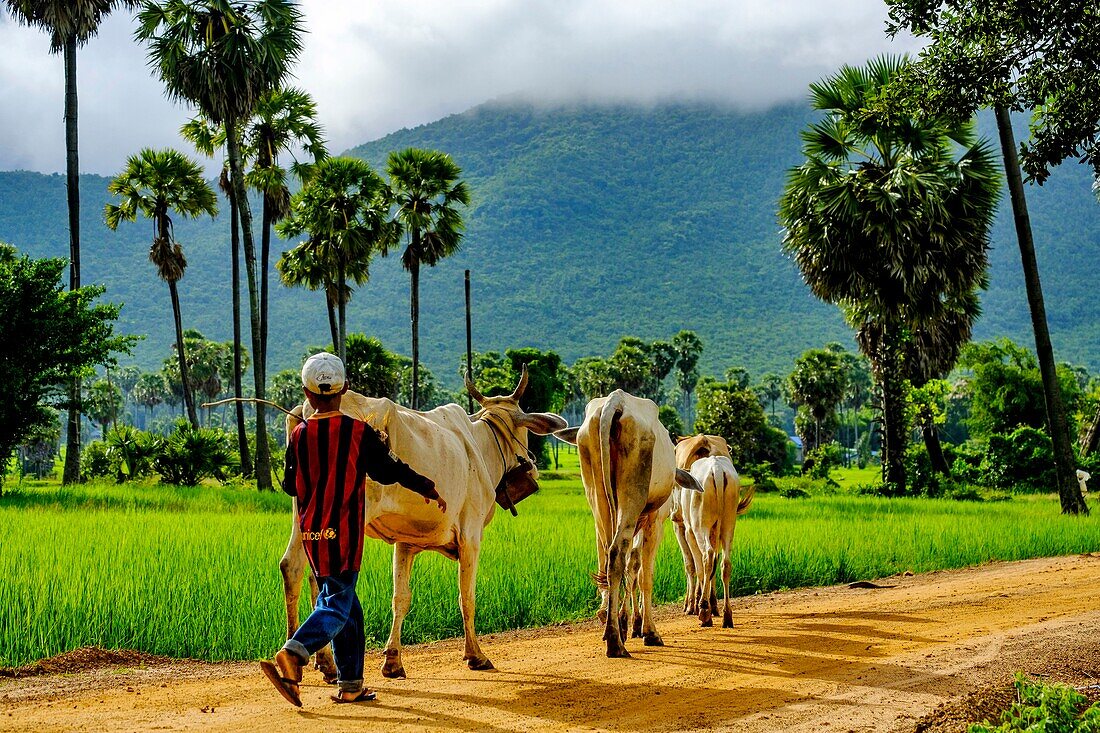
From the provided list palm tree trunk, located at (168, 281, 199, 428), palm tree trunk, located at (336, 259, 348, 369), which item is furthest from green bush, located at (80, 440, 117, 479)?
palm tree trunk, located at (336, 259, 348, 369)

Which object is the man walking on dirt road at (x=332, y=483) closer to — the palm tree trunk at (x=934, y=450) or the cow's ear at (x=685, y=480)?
the cow's ear at (x=685, y=480)

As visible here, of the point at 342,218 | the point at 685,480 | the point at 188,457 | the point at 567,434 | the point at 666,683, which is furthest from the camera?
the point at 342,218

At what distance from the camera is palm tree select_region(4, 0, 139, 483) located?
3027 centimetres

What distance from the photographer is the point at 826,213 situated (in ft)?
100

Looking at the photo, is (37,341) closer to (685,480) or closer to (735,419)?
(685,480)

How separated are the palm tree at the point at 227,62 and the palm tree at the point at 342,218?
274 inches

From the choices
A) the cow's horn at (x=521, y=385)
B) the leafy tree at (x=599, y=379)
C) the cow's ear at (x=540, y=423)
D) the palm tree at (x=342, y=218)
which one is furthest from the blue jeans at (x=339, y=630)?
the leafy tree at (x=599, y=379)

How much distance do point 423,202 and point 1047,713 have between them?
36747 mm

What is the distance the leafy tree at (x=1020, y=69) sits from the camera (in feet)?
34.4

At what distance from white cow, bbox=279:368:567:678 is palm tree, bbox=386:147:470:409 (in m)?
31.5

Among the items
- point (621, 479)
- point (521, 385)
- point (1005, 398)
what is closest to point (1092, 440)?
point (1005, 398)

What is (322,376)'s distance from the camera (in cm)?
639

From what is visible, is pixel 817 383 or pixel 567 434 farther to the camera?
pixel 817 383

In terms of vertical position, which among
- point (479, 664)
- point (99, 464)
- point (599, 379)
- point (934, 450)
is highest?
point (599, 379)
